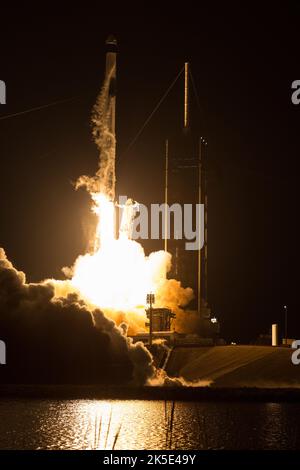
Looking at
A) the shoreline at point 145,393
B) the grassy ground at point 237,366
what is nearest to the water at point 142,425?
the shoreline at point 145,393

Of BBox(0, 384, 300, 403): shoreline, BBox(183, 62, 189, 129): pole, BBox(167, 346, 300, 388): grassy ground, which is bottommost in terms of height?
BBox(0, 384, 300, 403): shoreline

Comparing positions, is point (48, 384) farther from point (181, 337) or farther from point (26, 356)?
point (181, 337)

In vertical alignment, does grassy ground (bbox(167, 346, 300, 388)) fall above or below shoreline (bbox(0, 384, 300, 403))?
above

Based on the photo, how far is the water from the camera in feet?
155

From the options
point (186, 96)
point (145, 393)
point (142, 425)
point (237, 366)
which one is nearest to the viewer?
point (142, 425)

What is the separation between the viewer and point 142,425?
55781 mm

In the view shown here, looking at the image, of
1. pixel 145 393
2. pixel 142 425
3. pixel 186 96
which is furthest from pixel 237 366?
pixel 186 96

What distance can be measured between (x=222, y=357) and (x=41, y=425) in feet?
105

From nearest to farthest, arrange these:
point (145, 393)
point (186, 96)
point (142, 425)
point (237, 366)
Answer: point (142, 425) < point (145, 393) < point (237, 366) < point (186, 96)

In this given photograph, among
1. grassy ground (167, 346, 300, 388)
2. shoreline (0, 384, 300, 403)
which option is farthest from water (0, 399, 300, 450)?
grassy ground (167, 346, 300, 388)

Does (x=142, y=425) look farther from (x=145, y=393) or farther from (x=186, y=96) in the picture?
(x=186, y=96)

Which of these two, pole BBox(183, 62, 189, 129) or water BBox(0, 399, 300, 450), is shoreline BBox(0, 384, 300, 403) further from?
pole BBox(183, 62, 189, 129)

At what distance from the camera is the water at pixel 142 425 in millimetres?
47281

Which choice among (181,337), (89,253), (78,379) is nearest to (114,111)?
(89,253)
